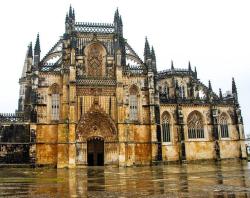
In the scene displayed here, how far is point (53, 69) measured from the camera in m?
42.1

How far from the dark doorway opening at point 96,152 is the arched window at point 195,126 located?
539 inches

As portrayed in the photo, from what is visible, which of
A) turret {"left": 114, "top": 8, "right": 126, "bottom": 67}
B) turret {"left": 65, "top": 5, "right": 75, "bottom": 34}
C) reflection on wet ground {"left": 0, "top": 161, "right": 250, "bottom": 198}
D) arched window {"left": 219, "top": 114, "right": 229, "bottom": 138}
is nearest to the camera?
reflection on wet ground {"left": 0, "top": 161, "right": 250, "bottom": 198}

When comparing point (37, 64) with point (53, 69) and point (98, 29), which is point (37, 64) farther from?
point (98, 29)

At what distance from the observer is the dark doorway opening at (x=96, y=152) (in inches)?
1629

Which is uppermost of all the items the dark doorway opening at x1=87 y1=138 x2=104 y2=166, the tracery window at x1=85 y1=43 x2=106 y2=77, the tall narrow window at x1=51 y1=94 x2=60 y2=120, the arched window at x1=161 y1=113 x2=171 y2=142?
the tracery window at x1=85 y1=43 x2=106 y2=77

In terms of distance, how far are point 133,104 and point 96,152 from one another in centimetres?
810

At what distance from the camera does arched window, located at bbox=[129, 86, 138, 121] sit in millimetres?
42688

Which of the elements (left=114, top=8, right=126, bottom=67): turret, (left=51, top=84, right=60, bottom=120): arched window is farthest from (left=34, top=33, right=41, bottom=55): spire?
(left=114, top=8, right=126, bottom=67): turret

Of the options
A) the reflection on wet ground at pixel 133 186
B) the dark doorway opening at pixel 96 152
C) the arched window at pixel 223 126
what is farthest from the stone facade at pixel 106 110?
the reflection on wet ground at pixel 133 186

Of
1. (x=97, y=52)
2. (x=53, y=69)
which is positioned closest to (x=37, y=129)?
(x=53, y=69)

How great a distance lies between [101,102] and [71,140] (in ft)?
20.6

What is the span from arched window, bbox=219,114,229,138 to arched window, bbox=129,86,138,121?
580 inches

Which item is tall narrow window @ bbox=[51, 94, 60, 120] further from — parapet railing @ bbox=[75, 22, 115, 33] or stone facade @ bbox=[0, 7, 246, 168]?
parapet railing @ bbox=[75, 22, 115, 33]

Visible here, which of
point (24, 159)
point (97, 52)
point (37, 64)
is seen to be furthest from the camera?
point (97, 52)
